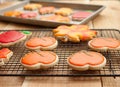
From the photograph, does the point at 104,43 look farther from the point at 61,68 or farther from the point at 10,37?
the point at 10,37

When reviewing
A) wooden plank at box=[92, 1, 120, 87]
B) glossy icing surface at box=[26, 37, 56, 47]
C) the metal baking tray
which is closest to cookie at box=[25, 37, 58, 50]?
glossy icing surface at box=[26, 37, 56, 47]

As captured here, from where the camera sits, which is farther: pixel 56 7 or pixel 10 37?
pixel 56 7

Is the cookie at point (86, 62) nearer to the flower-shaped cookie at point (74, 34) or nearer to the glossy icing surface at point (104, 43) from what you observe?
the glossy icing surface at point (104, 43)

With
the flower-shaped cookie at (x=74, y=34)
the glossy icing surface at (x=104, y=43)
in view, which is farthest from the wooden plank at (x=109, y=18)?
the glossy icing surface at (x=104, y=43)

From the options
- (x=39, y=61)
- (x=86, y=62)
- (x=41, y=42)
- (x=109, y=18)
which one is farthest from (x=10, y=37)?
(x=109, y=18)

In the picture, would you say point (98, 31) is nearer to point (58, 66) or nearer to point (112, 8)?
point (58, 66)

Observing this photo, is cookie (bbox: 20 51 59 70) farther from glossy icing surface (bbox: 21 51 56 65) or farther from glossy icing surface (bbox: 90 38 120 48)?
glossy icing surface (bbox: 90 38 120 48)

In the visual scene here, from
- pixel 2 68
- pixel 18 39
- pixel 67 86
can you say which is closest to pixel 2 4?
pixel 18 39
